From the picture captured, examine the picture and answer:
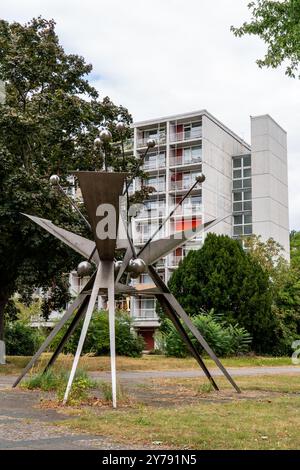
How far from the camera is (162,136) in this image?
58344 mm

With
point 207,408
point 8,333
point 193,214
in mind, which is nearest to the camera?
point 207,408

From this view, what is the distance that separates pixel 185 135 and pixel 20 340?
30753mm

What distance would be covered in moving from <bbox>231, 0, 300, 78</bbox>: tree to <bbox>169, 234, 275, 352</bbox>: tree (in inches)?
597

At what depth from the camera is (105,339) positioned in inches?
976

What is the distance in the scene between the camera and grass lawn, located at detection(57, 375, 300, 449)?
6.12m

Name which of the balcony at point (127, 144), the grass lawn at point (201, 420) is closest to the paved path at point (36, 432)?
the grass lawn at point (201, 420)

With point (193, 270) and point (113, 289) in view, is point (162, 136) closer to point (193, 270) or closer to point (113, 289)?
point (193, 270)

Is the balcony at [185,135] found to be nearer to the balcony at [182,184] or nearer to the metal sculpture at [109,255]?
the balcony at [182,184]

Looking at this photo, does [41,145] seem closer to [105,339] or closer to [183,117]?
[105,339]

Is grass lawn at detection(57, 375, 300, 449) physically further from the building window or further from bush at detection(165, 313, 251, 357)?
the building window

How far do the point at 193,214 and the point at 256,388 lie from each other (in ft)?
141

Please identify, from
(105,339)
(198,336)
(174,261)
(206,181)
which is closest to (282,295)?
(105,339)

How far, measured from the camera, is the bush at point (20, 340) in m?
31.5
